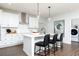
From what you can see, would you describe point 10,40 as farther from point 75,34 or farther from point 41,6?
point 75,34

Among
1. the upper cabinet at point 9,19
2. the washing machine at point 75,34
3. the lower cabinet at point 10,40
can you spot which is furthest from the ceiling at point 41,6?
the washing machine at point 75,34

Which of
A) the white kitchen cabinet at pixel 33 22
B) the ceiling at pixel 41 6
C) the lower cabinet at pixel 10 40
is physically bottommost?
the lower cabinet at pixel 10 40

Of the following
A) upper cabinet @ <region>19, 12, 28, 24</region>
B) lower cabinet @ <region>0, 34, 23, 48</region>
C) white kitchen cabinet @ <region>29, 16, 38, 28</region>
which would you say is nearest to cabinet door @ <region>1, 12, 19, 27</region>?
upper cabinet @ <region>19, 12, 28, 24</region>

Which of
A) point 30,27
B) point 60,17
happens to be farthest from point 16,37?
point 60,17

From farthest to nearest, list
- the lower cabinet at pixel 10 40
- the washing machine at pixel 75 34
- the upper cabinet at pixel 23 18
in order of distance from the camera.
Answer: the washing machine at pixel 75 34 < the upper cabinet at pixel 23 18 < the lower cabinet at pixel 10 40

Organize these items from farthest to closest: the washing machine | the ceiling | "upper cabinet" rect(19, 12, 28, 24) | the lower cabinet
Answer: the washing machine, "upper cabinet" rect(19, 12, 28, 24), the lower cabinet, the ceiling

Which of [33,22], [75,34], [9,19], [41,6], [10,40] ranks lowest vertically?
[10,40]

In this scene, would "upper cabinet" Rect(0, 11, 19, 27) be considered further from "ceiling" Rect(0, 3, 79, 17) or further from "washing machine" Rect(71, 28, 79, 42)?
"washing machine" Rect(71, 28, 79, 42)

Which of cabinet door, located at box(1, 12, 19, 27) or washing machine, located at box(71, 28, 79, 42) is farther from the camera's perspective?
washing machine, located at box(71, 28, 79, 42)

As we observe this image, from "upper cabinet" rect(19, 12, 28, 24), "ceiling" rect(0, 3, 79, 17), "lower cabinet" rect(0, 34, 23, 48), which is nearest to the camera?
"ceiling" rect(0, 3, 79, 17)

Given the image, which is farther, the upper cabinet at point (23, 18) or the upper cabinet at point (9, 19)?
the upper cabinet at point (23, 18)

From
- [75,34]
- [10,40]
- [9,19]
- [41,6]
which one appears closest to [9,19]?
[9,19]

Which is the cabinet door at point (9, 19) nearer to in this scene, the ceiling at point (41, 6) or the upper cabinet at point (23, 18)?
the upper cabinet at point (23, 18)

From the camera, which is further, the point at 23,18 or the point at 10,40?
the point at 23,18
